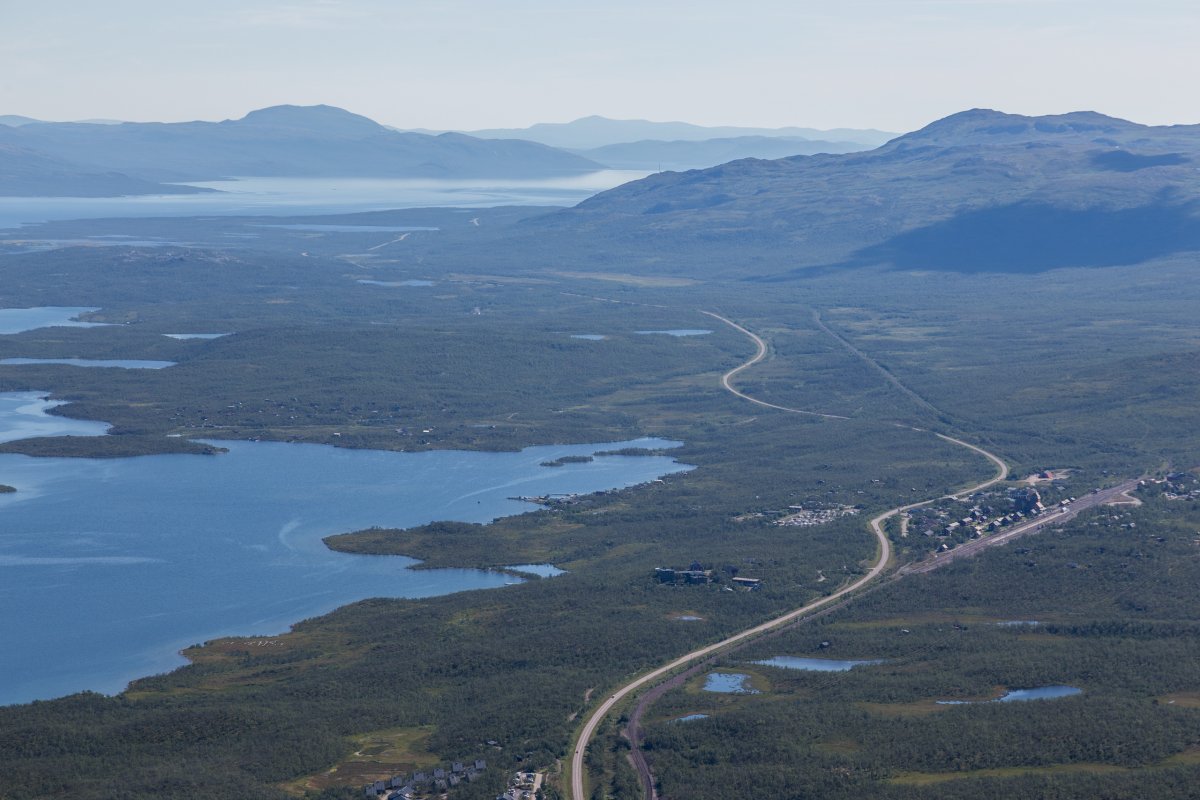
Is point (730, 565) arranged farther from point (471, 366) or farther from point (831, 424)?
point (471, 366)

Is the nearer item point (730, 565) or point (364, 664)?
point (364, 664)

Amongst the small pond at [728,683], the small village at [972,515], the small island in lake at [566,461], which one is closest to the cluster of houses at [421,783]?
the small pond at [728,683]

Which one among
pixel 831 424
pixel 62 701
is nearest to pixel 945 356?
pixel 831 424

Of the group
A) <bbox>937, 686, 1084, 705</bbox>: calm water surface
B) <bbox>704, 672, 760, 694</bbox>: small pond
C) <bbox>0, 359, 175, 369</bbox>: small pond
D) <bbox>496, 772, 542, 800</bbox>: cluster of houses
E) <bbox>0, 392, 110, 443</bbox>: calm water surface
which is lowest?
<bbox>704, 672, 760, 694</bbox>: small pond

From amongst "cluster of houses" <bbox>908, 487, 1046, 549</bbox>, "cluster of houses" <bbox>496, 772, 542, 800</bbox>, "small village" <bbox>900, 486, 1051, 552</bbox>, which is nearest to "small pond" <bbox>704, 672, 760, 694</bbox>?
"cluster of houses" <bbox>496, 772, 542, 800</bbox>

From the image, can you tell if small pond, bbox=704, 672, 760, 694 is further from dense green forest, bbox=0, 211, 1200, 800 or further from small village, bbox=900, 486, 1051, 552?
small village, bbox=900, 486, 1051, 552

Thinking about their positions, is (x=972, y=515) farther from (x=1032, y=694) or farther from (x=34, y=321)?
(x=34, y=321)

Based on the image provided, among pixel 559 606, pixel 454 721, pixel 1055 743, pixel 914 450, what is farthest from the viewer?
pixel 914 450
